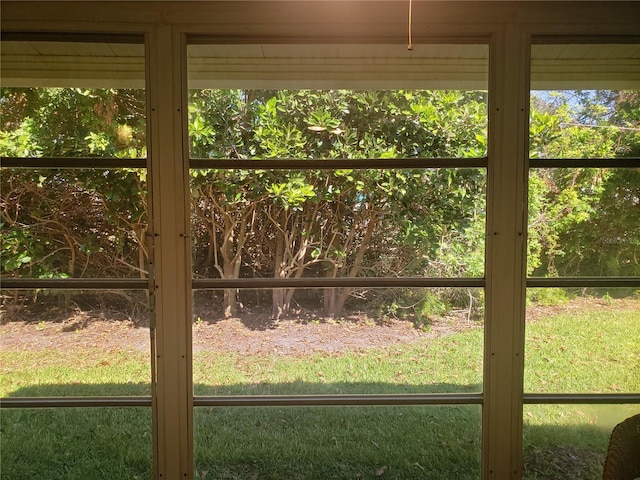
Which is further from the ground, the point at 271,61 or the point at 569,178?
the point at 271,61

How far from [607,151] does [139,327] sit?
2160 mm

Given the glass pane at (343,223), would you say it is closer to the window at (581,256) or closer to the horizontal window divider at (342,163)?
the horizontal window divider at (342,163)

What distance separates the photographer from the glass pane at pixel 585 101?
1601 mm

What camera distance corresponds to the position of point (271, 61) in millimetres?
1623

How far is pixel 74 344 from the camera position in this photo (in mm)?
1639

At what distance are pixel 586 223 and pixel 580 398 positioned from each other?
771mm

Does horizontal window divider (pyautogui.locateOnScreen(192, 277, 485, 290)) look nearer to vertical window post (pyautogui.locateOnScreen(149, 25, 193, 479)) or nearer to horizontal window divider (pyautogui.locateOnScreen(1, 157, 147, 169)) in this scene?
vertical window post (pyautogui.locateOnScreen(149, 25, 193, 479))

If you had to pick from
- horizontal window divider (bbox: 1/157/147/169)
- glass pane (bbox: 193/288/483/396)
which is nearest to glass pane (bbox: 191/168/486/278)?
glass pane (bbox: 193/288/483/396)

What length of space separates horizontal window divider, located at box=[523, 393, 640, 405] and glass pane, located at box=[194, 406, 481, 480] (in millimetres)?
260

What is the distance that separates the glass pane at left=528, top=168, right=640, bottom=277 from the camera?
1.62m

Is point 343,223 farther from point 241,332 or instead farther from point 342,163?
point 241,332

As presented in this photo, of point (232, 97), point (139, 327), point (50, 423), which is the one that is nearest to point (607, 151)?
point (232, 97)

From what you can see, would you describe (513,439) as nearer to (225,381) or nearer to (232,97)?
(225,381)

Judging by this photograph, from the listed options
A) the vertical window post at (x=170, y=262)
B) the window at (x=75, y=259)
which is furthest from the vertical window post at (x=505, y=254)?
the window at (x=75, y=259)
